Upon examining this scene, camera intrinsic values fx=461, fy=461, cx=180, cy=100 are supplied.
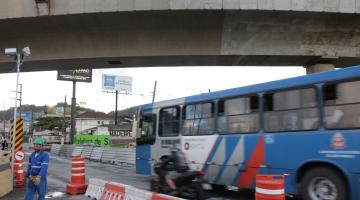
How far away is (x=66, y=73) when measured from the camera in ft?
190

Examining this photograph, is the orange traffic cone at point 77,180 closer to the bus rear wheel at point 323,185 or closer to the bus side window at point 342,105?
the bus rear wheel at point 323,185

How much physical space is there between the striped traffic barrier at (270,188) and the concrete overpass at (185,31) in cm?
869

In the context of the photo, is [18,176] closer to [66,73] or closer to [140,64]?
[140,64]

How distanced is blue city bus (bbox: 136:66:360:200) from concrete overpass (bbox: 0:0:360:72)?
3003 mm

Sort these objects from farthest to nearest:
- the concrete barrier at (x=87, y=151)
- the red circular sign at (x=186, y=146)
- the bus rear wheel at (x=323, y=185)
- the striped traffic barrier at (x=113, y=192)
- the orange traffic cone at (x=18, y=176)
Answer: the concrete barrier at (x=87, y=151) < the orange traffic cone at (x=18, y=176) < the red circular sign at (x=186, y=146) < the striped traffic barrier at (x=113, y=192) < the bus rear wheel at (x=323, y=185)

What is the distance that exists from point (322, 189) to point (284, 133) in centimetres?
165

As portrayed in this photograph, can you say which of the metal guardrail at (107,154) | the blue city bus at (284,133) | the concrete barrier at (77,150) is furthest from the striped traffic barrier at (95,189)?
the concrete barrier at (77,150)

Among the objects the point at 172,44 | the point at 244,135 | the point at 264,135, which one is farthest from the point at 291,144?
the point at 172,44

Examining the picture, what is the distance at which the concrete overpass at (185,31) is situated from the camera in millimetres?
15172

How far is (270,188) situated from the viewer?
289 inches

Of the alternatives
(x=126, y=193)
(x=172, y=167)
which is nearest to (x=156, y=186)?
(x=172, y=167)

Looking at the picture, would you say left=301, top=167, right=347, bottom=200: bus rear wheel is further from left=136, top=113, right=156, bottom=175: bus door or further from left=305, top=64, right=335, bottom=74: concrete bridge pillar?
left=305, top=64, right=335, bottom=74: concrete bridge pillar

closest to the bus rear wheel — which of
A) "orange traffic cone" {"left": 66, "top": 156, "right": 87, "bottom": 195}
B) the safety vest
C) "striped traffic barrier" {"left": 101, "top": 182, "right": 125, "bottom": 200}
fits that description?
"striped traffic barrier" {"left": 101, "top": 182, "right": 125, "bottom": 200}

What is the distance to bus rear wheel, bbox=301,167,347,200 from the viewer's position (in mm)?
9211
